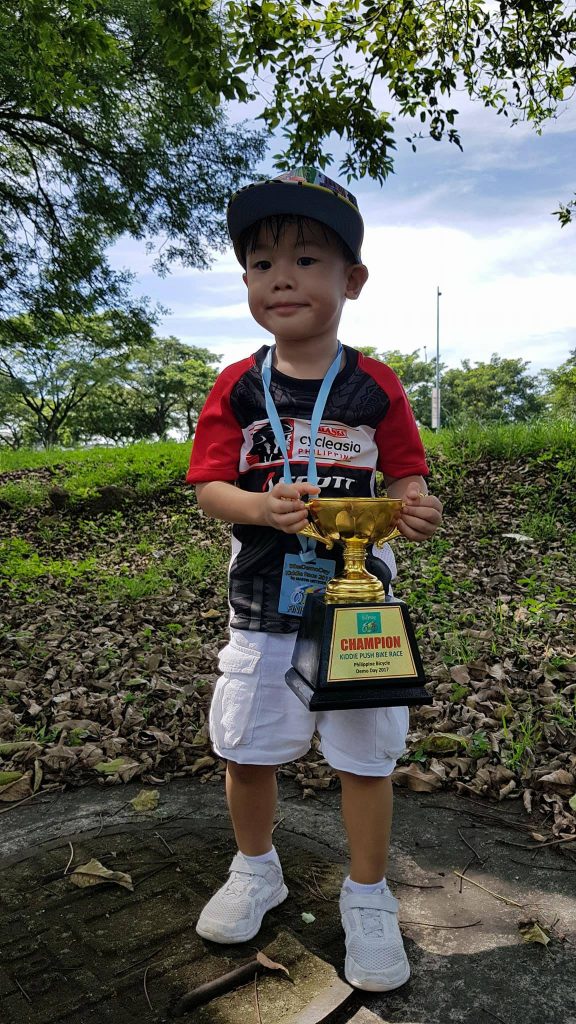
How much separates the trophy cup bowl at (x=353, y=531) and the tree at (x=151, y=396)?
31525 millimetres

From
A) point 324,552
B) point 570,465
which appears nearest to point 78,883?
point 324,552

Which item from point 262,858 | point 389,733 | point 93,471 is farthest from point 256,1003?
point 93,471

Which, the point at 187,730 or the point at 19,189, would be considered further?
the point at 19,189

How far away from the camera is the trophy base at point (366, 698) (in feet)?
5.11

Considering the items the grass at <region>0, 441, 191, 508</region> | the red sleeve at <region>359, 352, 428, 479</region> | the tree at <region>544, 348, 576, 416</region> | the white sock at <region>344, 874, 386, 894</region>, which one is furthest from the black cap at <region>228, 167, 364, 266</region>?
the tree at <region>544, 348, 576, 416</region>

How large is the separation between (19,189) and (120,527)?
167 inches

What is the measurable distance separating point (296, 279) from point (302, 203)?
171mm

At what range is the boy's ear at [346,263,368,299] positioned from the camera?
1.88 m

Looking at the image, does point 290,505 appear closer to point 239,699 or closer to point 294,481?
point 294,481

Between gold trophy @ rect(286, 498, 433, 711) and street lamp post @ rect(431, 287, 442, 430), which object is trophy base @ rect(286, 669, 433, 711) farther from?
street lamp post @ rect(431, 287, 442, 430)

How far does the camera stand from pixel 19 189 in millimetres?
8492

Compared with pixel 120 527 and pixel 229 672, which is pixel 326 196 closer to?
pixel 229 672

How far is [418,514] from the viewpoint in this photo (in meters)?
1.71

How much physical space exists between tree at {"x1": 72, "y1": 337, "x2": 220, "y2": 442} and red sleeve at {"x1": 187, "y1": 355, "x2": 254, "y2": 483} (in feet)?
102
